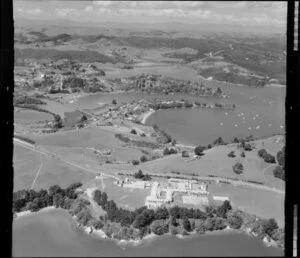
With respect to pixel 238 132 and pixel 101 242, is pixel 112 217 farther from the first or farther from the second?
pixel 238 132

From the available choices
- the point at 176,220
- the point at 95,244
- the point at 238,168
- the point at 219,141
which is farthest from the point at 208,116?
the point at 95,244

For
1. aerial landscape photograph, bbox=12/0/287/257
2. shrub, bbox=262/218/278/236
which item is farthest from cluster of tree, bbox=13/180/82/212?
shrub, bbox=262/218/278/236

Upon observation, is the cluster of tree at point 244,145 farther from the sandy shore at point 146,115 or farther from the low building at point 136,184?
the low building at point 136,184

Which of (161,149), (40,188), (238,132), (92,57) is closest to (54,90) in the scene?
(92,57)

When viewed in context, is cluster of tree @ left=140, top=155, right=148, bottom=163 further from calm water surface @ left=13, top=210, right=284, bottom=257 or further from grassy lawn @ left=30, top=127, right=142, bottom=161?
calm water surface @ left=13, top=210, right=284, bottom=257

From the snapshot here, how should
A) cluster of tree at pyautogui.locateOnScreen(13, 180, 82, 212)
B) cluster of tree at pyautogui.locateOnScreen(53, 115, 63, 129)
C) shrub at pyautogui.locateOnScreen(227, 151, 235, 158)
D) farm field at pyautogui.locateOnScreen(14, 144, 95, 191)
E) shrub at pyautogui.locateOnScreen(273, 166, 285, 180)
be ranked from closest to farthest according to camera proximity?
shrub at pyautogui.locateOnScreen(273, 166, 285, 180) → cluster of tree at pyautogui.locateOnScreen(13, 180, 82, 212) → farm field at pyautogui.locateOnScreen(14, 144, 95, 191) → cluster of tree at pyautogui.locateOnScreen(53, 115, 63, 129) → shrub at pyautogui.locateOnScreen(227, 151, 235, 158)

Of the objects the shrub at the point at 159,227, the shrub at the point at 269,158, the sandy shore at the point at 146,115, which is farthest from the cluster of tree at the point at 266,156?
the sandy shore at the point at 146,115
